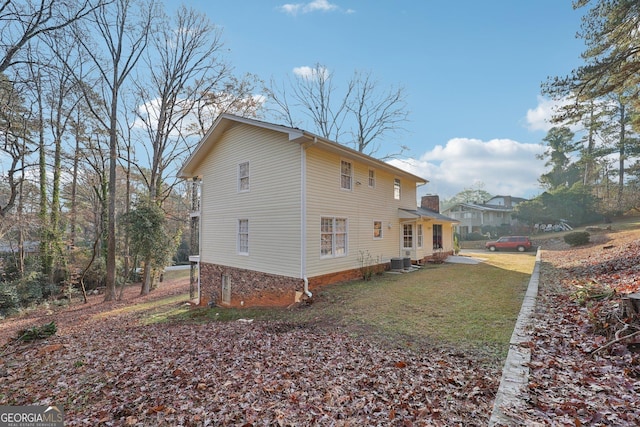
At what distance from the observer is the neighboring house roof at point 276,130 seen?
905cm

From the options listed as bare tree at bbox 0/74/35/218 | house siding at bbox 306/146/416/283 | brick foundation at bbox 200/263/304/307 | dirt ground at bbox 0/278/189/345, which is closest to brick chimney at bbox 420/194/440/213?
house siding at bbox 306/146/416/283

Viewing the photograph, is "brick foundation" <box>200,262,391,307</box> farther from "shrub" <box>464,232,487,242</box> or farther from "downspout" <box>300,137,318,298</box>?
"shrub" <box>464,232,487,242</box>

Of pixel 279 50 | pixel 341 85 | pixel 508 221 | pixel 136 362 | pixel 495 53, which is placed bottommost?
pixel 136 362

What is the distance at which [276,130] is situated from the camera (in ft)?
31.9

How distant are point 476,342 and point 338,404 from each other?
2.85 metres

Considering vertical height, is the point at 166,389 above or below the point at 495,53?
below

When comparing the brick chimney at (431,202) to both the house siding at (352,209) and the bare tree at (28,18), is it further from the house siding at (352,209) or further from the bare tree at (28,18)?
the bare tree at (28,18)

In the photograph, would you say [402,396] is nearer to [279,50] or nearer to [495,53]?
[495,53]

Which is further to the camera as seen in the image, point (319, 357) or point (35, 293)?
point (35, 293)

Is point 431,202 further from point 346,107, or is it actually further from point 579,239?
point 346,107

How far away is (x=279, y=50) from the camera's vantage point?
14.5 metres

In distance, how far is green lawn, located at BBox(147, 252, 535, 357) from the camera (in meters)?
4.97

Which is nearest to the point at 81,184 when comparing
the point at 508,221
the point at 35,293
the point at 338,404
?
the point at 35,293

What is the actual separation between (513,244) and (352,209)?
2030 cm
